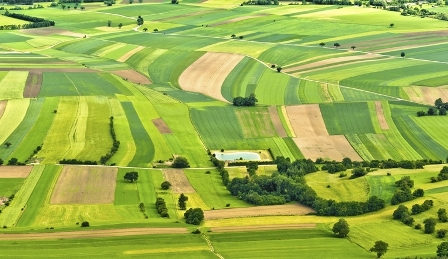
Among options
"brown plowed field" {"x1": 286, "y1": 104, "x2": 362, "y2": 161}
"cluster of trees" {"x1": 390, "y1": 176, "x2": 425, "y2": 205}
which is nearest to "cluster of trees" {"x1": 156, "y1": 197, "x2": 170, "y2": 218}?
"cluster of trees" {"x1": 390, "y1": 176, "x2": 425, "y2": 205}

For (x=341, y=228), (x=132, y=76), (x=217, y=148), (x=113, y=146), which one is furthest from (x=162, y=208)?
(x=132, y=76)

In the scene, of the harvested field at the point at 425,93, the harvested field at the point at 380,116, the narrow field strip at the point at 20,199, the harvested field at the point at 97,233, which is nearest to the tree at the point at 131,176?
the narrow field strip at the point at 20,199

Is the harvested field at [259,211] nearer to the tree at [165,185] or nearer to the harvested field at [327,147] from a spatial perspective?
the tree at [165,185]

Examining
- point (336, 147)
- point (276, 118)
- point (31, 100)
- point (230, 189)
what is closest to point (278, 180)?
point (230, 189)

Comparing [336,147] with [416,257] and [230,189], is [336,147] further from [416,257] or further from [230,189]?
[416,257]

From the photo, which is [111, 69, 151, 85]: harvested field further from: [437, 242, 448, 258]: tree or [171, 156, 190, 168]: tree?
[437, 242, 448, 258]: tree

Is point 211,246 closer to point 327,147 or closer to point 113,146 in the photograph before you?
point 113,146
